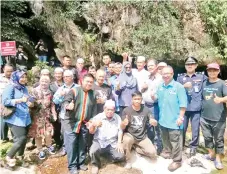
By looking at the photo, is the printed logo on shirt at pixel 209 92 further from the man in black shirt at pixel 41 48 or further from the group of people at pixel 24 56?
the man in black shirt at pixel 41 48

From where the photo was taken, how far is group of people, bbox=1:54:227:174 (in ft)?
17.5

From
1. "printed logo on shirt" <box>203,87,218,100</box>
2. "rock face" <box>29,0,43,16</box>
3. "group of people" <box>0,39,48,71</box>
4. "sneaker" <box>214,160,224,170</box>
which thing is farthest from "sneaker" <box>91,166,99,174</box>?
"rock face" <box>29,0,43,16</box>

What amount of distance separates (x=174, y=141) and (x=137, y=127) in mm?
753

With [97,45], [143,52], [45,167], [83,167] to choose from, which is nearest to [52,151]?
[45,167]

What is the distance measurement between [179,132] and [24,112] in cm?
294

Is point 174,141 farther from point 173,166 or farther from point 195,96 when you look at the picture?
point 195,96

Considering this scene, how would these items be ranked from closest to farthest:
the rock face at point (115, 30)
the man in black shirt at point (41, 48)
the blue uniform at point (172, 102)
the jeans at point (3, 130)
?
the blue uniform at point (172, 102) < the jeans at point (3, 130) < the rock face at point (115, 30) < the man in black shirt at point (41, 48)

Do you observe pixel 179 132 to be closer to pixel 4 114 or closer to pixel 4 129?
pixel 4 114

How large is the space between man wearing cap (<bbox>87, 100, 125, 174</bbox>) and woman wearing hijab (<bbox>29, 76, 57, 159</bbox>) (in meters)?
0.96

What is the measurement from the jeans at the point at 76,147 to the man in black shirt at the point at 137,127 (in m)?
0.77

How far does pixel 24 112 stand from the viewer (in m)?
5.36

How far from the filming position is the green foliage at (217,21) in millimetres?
12492

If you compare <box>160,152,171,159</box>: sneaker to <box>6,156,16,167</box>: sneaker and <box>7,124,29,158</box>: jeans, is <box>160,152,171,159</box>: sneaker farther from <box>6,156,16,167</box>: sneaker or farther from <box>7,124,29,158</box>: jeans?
<box>6,156,16,167</box>: sneaker

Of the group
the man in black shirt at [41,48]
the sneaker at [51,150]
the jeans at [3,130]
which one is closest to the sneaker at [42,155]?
the sneaker at [51,150]
